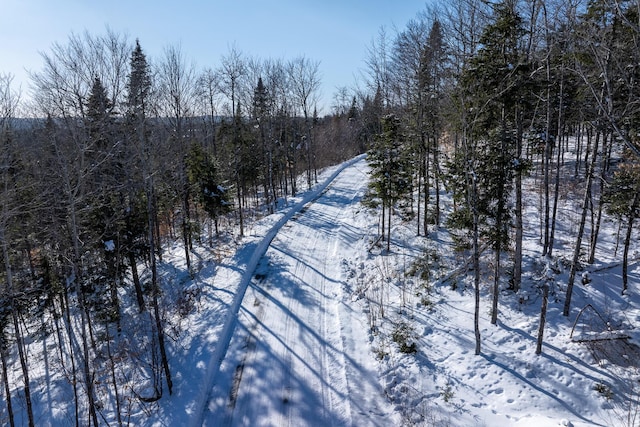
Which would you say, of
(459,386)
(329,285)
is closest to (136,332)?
(329,285)

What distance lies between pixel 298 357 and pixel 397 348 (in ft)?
11.3

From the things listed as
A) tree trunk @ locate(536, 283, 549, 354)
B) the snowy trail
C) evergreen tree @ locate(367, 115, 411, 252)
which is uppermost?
evergreen tree @ locate(367, 115, 411, 252)

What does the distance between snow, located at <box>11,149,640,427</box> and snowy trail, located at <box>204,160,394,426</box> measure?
0.05 m

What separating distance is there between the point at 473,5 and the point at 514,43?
199cm

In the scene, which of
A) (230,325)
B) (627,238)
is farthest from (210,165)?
(627,238)

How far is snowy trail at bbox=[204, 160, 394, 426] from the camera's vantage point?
31.9 ft

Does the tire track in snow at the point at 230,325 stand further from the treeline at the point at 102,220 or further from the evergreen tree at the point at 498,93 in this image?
the evergreen tree at the point at 498,93

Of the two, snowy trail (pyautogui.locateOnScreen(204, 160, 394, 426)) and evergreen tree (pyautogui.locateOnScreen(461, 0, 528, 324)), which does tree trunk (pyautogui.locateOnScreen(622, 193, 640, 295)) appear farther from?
snowy trail (pyautogui.locateOnScreen(204, 160, 394, 426))

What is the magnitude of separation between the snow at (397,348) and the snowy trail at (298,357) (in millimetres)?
49

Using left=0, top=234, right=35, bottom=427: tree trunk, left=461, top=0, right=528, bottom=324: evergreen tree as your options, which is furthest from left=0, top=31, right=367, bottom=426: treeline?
left=461, top=0, right=528, bottom=324: evergreen tree

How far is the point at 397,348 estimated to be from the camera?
11977 mm

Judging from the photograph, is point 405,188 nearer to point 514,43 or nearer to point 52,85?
point 514,43

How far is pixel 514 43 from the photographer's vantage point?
11.3m

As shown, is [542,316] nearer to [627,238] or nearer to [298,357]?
[627,238]
